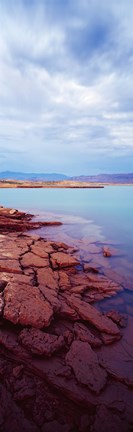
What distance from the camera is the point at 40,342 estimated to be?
10.3 feet

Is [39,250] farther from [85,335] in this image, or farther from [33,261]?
[85,335]

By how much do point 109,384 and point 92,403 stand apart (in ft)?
1.18

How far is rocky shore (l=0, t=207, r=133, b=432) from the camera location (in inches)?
95.7

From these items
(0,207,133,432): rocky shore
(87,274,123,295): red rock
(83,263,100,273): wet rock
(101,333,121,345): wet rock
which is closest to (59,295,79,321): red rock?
(0,207,133,432): rocky shore

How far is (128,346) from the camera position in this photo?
3561 millimetres

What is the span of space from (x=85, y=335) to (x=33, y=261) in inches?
105

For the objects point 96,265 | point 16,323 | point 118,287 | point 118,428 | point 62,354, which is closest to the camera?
point 118,428

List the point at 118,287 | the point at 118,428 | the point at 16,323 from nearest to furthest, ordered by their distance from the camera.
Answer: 1. the point at 118,428
2. the point at 16,323
3. the point at 118,287

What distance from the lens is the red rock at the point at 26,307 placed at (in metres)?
3.46

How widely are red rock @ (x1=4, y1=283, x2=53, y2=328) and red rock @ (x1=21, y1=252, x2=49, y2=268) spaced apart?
147 centimetres

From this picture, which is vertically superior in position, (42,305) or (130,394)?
(42,305)

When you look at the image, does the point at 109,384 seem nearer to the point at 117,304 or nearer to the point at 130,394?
the point at 130,394

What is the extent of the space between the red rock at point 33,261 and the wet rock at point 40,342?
7.59 feet

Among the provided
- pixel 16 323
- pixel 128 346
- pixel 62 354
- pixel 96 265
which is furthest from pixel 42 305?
pixel 96 265
